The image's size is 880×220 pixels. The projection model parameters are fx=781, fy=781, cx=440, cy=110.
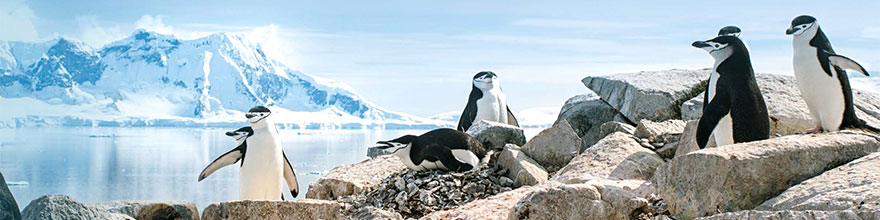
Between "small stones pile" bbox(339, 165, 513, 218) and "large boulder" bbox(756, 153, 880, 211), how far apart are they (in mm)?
3216

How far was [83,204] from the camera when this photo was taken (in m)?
4.62

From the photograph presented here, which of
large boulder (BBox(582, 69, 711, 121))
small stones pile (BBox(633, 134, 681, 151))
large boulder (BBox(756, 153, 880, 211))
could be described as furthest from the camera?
large boulder (BBox(582, 69, 711, 121))

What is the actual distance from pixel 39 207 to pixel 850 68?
7.22 meters

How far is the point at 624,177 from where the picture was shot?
253 inches

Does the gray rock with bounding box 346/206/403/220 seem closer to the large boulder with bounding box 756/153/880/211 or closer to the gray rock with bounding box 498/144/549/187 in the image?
the gray rock with bounding box 498/144/549/187

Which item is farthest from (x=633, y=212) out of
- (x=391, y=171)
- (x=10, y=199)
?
(x=391, y=171)

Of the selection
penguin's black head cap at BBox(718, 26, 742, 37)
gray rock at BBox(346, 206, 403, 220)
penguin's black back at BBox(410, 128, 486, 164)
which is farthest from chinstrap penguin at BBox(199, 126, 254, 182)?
penguin's black head cap at BBox(718, 26, 742, 37)

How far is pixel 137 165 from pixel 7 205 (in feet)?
375

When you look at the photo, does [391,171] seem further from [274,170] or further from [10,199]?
[10,199]

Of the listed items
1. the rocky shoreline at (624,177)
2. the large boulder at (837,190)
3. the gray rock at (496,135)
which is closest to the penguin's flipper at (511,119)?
the rocky shoreline at (624,177)

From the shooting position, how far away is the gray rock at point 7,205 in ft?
14.3

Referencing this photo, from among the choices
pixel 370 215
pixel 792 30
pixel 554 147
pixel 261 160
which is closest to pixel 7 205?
pixel 370 215

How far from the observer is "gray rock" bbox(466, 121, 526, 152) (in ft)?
28.9

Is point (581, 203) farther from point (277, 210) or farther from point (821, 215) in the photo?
point (277, 210)
